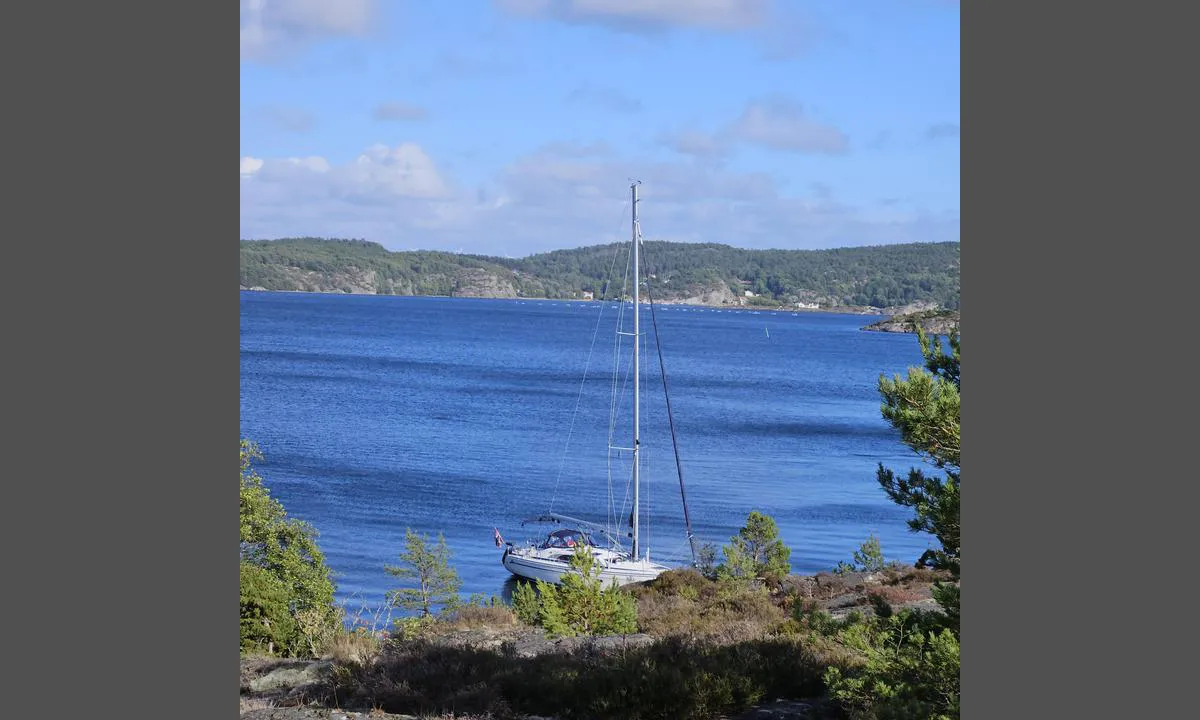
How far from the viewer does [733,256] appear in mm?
170375

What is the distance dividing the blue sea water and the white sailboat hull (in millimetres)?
895

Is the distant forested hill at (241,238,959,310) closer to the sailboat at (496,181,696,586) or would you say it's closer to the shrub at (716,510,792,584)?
the sailboat at (496,181,696,586)

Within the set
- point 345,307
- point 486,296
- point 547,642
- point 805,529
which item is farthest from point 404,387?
point 486,296

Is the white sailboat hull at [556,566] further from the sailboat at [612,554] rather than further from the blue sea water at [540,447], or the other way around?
the blue sea water at [540,447]

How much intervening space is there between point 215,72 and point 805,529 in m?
33.6

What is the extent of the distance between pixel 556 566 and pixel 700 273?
478ft

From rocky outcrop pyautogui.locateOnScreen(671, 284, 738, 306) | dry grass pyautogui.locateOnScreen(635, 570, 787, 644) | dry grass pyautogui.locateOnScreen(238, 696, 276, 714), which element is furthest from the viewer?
rocky outcrop pyautogui.locateOnScreen(671, 284, 738, 306)

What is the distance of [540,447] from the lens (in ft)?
161

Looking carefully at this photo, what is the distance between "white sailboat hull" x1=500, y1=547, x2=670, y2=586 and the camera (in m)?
24.3

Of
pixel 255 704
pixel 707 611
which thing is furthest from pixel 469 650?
pixel 707 611

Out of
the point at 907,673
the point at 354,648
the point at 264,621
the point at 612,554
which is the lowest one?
the point at 612,554

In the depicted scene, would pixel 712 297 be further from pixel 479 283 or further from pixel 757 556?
pixel 757 556

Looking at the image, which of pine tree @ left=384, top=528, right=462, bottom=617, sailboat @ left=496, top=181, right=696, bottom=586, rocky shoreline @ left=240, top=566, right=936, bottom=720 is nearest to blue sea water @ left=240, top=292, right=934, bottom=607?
sailboat @ left=496, top=181, right=696, bottom=586

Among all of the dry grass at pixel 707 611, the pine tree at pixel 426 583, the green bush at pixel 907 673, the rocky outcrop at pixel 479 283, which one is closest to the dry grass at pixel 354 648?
the dry grass at pixel 707 611
